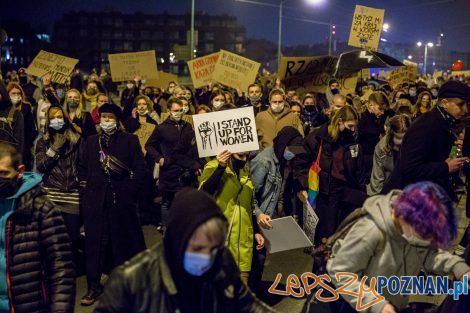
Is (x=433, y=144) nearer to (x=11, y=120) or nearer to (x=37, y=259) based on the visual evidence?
(x=37, y=259)

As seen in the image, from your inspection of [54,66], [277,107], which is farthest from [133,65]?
[277,107]

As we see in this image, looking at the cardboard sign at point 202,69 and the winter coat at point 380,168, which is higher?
the cardboard sign at point 202,69

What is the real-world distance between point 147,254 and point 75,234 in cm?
397

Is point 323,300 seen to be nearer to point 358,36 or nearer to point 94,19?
point 358,36

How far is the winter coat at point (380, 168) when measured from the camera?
6410 millimetres

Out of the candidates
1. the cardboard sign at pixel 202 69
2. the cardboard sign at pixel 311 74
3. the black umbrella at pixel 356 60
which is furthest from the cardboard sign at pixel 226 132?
the cardboard sign at pixel 202 69

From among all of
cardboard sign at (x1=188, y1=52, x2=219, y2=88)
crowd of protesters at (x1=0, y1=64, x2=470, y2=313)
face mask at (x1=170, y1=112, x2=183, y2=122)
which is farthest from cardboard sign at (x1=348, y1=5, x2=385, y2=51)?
face mask at (x1=170, y1=112, x2=183, y2=122)

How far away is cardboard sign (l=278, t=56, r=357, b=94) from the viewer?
12.4 meters

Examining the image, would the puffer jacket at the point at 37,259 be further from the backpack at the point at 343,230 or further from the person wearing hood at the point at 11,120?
the person wearing hood at the point at 11,120

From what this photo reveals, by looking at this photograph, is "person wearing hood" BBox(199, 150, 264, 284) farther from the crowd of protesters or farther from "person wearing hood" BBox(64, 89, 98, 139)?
"person wearing hood" BBox(64, 89, 98, 139)

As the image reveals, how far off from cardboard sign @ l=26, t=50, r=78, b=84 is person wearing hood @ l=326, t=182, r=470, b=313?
10.2 metres

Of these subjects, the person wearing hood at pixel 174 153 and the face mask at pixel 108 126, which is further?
the person wearing hood at pixel 174 153

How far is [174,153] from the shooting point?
7.64 m

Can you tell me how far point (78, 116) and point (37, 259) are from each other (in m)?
5.12
